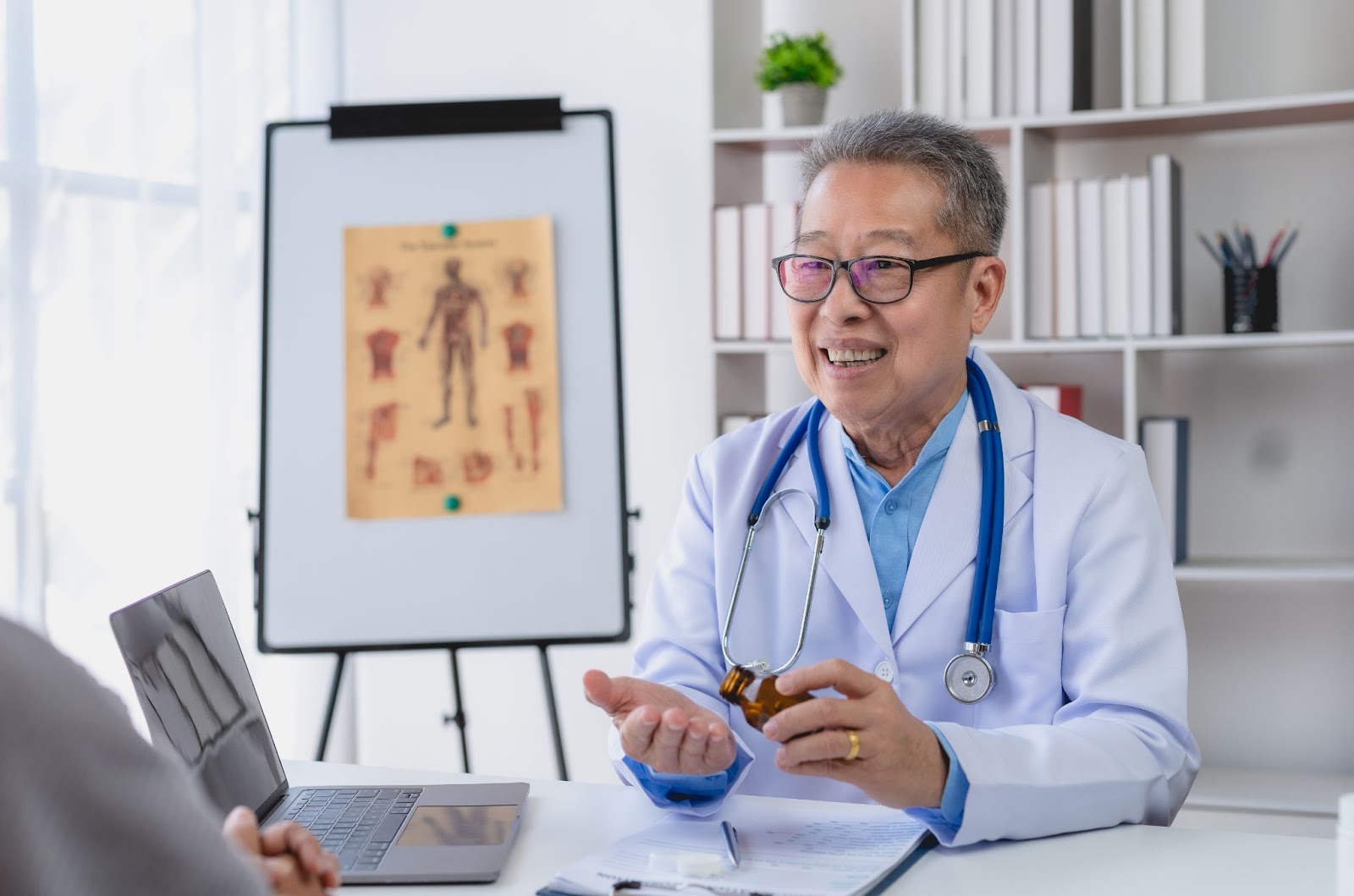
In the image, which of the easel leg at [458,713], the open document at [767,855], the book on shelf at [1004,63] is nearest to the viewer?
the open document at [767,855]

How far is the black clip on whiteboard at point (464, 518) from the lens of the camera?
2377 millimetres

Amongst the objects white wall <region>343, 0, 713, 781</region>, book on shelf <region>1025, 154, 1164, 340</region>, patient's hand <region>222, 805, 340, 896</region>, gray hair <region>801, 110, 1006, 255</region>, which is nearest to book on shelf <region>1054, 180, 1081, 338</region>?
book on shelf <region>1025, 154, 1164, 340</region>

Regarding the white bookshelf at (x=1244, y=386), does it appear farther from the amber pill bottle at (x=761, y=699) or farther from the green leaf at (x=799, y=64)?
the amber pill bottle at (x=761, y=699)

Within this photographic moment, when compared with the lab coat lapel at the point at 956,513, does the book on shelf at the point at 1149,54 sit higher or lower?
higher

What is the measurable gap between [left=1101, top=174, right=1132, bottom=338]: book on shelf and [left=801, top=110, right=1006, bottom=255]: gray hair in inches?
40.3

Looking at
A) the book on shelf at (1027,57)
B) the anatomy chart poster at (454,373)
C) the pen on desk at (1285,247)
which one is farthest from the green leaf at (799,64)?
the pen on desk at (1285,247)

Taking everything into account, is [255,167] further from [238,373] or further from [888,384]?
[888,384]

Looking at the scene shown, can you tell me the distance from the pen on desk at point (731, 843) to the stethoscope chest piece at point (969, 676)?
1.11 feet

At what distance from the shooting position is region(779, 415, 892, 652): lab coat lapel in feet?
5.15

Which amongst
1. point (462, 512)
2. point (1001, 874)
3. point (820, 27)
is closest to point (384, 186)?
point (462, 512)

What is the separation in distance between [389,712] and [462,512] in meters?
1.33

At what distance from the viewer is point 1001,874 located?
1.15 metres

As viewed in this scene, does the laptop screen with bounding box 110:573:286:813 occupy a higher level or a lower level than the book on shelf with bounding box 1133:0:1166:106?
lower

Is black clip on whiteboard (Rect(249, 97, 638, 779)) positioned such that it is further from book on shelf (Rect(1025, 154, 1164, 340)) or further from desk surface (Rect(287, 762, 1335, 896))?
desk surface (Rect(287, 762, 1335, 896))
